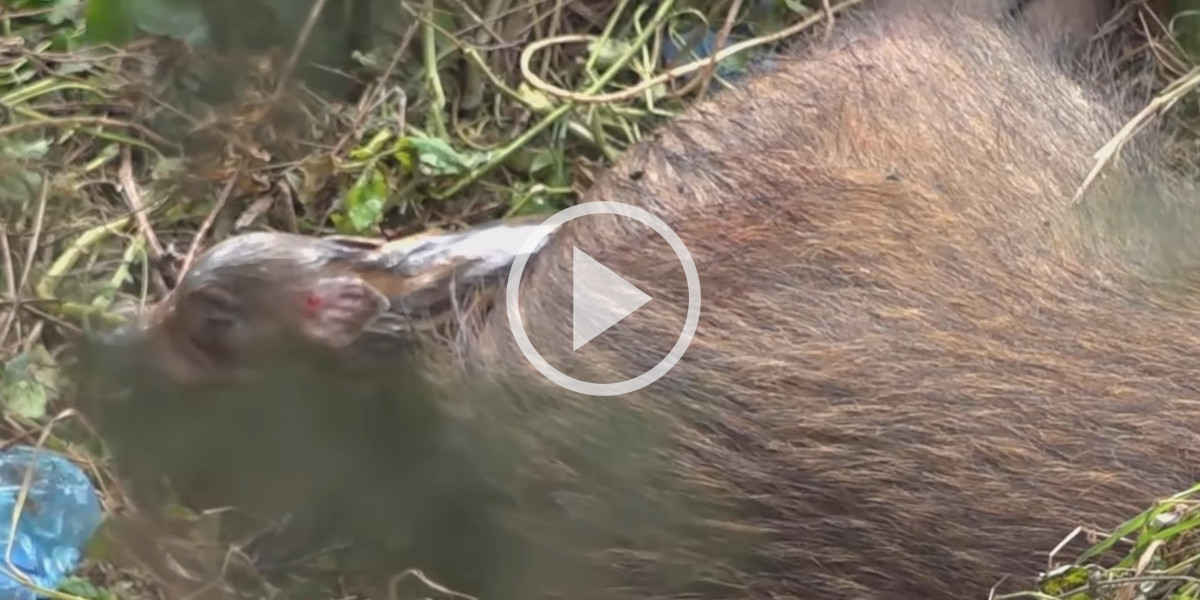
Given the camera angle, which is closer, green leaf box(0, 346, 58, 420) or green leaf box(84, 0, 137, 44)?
green leaf box(84, 0, 137, 44)

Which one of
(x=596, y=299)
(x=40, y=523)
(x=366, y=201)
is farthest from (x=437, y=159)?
(x=40, y=523)

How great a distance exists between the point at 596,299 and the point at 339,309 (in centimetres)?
22

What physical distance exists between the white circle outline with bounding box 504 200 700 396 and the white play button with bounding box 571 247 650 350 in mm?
35

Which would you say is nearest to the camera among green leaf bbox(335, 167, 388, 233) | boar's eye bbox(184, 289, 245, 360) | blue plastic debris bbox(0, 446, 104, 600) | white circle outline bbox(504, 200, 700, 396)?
boar's eye bbox(184, 289, 245, 360)

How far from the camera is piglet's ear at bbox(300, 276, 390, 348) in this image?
974mm

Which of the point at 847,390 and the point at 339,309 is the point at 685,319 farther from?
the point at 339,309

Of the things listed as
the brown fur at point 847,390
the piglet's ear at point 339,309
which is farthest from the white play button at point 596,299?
the piglet's ear at point 339,309

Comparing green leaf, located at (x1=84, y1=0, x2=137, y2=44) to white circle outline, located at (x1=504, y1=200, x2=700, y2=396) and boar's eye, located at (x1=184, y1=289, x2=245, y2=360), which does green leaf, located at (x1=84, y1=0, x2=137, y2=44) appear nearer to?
boar's eye, located at (x1=184, y1=289, x2=245, y2=360)

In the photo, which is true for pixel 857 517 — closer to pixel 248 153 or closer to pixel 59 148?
pixel 248 153

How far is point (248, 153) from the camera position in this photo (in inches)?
29.9

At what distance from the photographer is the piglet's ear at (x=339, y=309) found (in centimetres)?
97

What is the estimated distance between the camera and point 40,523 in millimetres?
1338

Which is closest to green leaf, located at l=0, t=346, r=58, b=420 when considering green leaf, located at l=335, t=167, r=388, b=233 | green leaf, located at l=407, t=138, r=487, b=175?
green leaf, located at l=335, t=167, r=388, b=233

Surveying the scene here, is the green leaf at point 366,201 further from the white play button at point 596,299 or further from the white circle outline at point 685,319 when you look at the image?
the white play button at point 596,299
